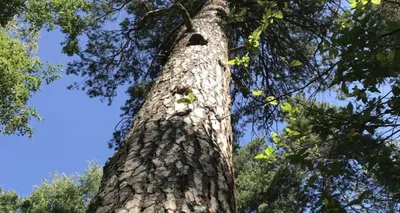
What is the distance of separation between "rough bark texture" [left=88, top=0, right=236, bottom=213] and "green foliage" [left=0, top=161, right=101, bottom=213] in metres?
23.4

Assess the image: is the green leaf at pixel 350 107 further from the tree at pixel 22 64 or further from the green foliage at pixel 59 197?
the green foliage at pixel 59 197

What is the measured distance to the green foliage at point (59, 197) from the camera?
985 inches

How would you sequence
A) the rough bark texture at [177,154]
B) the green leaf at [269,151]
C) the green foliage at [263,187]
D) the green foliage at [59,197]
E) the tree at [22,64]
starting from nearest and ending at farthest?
the rough bark texture at [177,154] → the green leaf at [269,151] → the tree at [22,64] → the green foliage at [263,187] → the green foliage at [59,197]

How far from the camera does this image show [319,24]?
6176 millimetres

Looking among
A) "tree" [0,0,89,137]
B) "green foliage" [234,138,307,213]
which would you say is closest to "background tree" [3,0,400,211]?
"tree" [0,0,89,137]

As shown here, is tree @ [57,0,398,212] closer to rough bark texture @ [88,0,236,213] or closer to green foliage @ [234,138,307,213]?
rough bark texture @ [88,0,236,213]

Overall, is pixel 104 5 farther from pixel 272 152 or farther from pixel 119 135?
pixel 272 152

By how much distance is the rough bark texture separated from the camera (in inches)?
66.2

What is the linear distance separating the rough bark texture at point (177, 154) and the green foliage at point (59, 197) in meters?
23.4

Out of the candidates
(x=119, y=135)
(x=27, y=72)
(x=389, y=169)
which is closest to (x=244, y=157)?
(x=27, y=72)

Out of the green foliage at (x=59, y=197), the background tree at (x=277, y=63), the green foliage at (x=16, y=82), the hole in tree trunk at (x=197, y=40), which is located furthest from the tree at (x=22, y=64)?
the green foliage at (x=59, y=197)

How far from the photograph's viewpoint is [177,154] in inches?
77.9

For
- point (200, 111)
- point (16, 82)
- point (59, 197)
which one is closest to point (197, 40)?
point (200, 111)

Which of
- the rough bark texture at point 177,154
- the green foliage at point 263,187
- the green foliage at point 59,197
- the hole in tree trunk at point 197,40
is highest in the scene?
the green foliage at point 59,197
